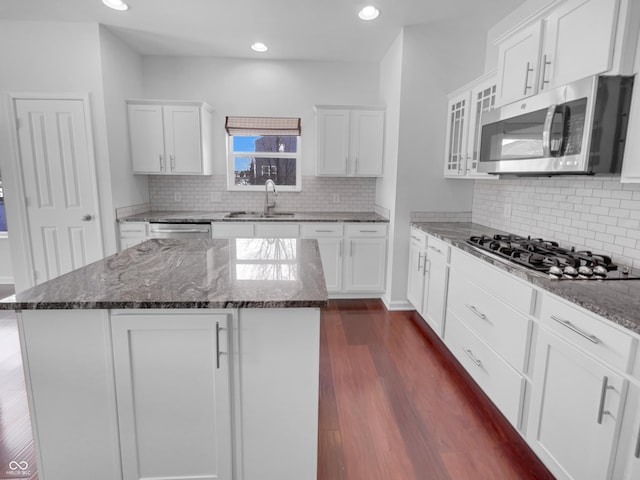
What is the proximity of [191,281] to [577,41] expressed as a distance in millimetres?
2208

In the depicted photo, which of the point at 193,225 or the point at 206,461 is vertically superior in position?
the point at 193,225

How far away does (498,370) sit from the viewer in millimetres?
1964

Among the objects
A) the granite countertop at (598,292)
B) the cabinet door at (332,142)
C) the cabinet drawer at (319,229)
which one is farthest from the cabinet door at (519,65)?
the cabinet drawer at (319,229)

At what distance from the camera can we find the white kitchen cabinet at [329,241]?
3799 millimetres

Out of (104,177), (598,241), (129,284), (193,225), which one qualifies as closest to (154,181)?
(104,177)

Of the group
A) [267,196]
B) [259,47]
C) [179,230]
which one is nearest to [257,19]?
[259,47]

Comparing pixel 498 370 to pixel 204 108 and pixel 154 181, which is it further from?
pixel 154 181

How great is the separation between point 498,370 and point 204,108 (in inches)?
148

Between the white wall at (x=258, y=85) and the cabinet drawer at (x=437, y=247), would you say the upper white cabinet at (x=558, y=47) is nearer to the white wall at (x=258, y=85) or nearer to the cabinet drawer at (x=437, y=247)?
the cabinet drawer at (x=437, y=247)

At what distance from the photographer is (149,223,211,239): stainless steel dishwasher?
366 centimetres

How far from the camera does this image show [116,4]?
113 inches

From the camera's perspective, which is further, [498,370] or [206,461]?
[498,370]

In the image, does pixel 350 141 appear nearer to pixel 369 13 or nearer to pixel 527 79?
pixel 369 13

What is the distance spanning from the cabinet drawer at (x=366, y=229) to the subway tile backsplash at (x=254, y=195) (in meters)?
0.72
